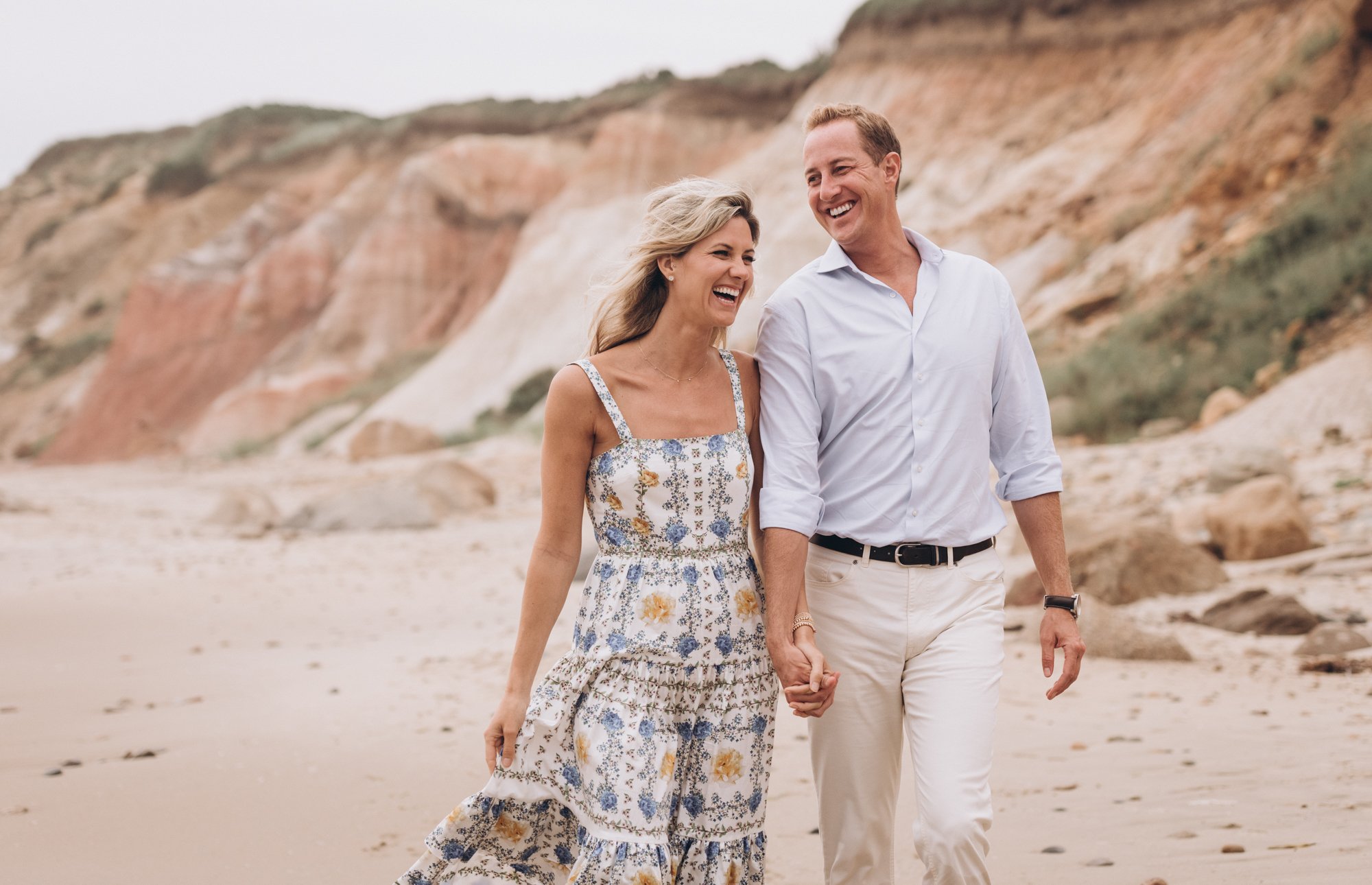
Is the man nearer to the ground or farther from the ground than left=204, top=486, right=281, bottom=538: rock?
nearer to the ground

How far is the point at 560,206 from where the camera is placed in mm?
33062

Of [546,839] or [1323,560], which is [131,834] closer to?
[546,839]

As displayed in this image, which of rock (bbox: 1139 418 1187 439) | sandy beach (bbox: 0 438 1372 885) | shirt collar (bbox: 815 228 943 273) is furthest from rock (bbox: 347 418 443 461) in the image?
shirt collar (bbox: 815 228 943 273)

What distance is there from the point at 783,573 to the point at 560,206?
3102 cm

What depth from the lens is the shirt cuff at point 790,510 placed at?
9.72ft

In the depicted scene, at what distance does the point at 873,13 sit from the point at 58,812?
27.5 metres

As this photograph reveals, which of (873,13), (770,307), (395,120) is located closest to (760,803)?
(770,307)

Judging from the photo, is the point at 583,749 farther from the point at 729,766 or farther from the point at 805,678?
the point at 805,678

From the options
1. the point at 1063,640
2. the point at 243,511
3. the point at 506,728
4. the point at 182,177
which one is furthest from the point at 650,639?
the point at 182,177

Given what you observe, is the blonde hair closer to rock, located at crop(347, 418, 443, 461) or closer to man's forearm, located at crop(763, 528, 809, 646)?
man's forearm, located at crop(763, 528, 809, 646)

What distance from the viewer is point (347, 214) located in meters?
37.7

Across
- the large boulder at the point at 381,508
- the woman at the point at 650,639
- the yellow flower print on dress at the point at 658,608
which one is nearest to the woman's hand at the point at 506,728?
the woman at the point at 650,639

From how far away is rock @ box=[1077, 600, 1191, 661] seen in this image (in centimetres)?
661

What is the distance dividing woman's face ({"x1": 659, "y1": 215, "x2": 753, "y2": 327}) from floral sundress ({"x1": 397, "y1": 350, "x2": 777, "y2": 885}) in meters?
0.29
